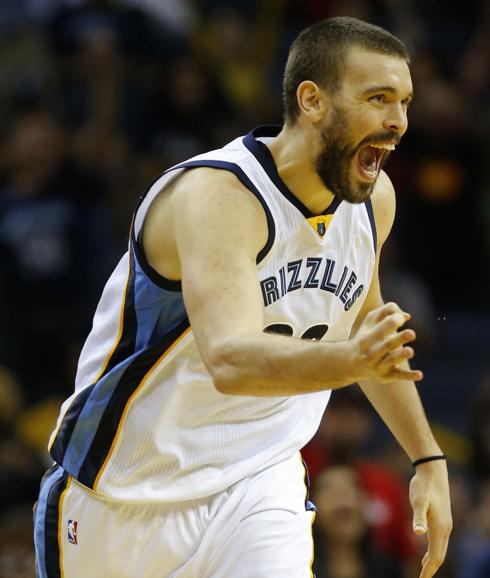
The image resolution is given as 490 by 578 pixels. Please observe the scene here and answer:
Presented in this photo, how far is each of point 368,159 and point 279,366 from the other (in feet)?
3.20

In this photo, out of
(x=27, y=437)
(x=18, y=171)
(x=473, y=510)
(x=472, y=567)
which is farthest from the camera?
(x=18, y=171)

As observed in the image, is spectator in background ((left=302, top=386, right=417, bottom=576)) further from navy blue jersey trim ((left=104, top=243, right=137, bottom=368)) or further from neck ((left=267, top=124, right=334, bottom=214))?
neck ((left=267, top=124, right=334, bottom=214))

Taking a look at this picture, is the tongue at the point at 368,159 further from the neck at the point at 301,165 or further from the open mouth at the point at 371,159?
the neck at the point at 301,165

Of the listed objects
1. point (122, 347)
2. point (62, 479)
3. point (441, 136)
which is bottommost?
point (62, 479)

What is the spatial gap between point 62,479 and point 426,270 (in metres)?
6.32

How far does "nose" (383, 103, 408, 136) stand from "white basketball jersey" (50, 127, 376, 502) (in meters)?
0.39

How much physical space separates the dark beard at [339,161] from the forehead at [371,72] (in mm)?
107

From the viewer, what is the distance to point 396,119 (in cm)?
376

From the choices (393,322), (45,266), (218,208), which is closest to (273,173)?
(218,208)

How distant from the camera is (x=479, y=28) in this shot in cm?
1152

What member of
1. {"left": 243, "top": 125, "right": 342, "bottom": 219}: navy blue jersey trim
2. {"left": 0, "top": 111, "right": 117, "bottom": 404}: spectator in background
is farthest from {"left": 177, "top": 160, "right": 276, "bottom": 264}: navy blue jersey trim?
{"left": 0, "top": 111, "right": 117, "bottom": 404}: spectator in background

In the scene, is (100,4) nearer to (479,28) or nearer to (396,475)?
(479,28)

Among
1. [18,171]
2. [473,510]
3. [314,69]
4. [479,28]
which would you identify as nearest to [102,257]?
[18,171]

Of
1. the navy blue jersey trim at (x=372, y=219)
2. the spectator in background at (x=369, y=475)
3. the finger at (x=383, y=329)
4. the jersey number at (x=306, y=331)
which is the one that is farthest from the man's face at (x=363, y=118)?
the spectator in background at (x=369, y=475)
